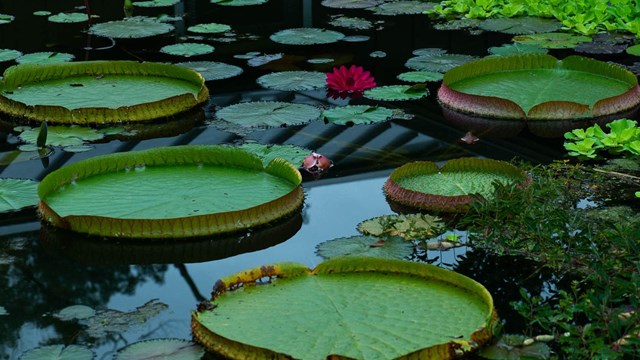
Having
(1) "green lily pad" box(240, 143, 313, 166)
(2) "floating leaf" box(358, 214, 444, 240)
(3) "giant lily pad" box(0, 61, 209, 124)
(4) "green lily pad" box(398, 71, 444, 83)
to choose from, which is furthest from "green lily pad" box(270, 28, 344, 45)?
(2) "floating leaf" box(358, 214, 444, 240)

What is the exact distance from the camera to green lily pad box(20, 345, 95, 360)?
2.93 metres

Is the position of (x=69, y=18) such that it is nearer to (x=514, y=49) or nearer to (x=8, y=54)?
(x=8, y=54)

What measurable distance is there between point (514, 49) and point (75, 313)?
12.8 ft

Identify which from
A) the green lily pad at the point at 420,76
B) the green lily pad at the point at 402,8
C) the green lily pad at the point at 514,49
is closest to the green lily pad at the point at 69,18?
the green lily pad at the point at 402,8

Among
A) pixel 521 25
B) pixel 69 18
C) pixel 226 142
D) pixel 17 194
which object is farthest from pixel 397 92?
pixel 69 18

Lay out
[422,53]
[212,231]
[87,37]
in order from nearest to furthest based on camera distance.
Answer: [212,231] → [422,53] → [87,37]

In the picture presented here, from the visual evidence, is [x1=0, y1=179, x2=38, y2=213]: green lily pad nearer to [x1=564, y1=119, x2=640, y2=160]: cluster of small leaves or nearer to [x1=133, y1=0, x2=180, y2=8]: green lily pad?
[x1=564, y1=119, x2=640, y2=160]: cluster of small leaves

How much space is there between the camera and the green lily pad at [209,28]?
281 inches

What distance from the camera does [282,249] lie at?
3.78m

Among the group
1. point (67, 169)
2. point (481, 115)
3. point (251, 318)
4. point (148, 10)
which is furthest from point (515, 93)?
point (148, 10)

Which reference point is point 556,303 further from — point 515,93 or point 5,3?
point 5,3

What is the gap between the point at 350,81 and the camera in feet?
18.3

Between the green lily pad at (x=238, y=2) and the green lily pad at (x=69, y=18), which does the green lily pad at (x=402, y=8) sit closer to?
the green lily pad at (x=238, y=2)

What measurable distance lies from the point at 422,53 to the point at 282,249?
118 inches
